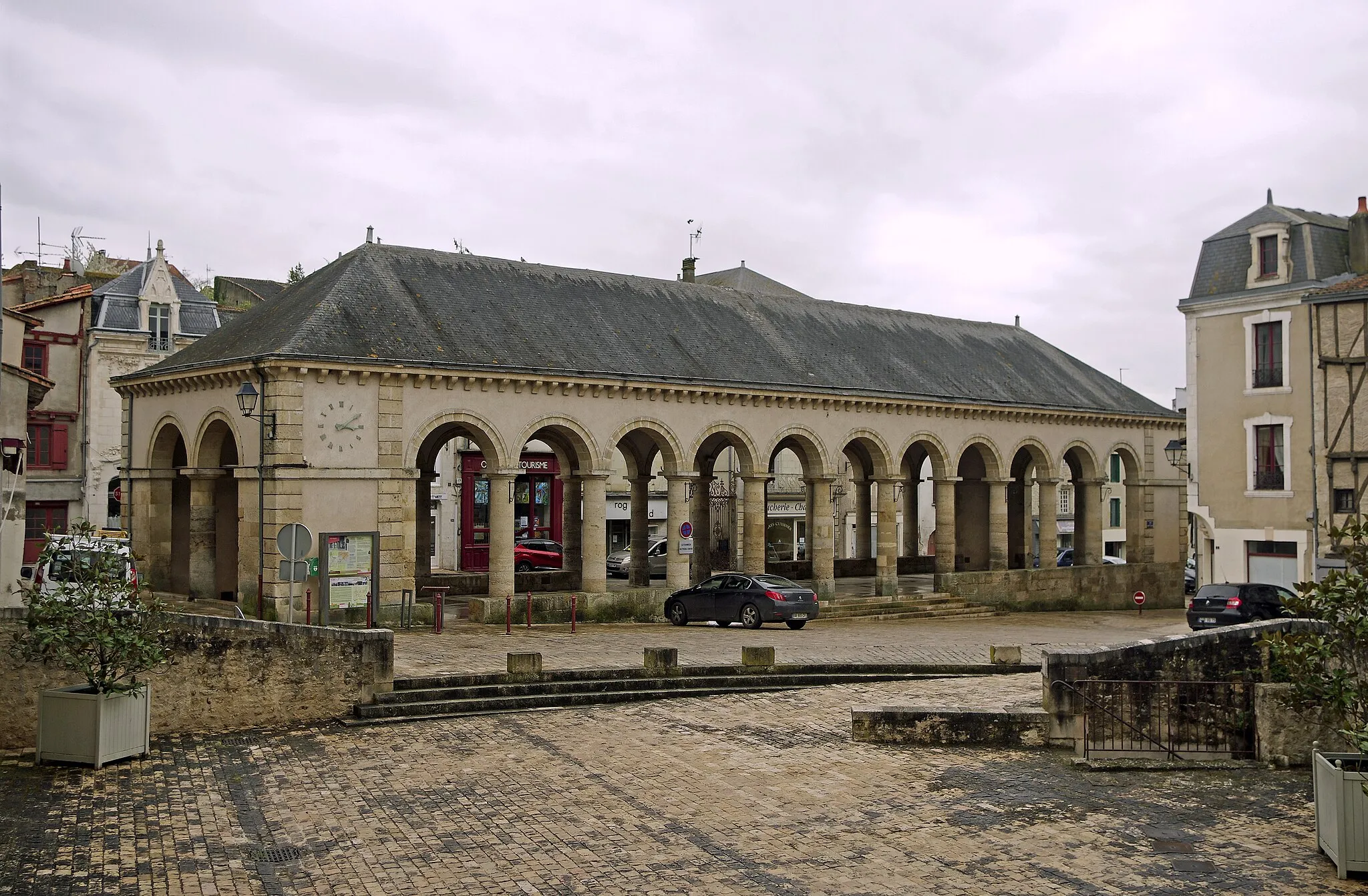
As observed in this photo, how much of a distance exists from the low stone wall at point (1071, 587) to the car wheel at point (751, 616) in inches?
338

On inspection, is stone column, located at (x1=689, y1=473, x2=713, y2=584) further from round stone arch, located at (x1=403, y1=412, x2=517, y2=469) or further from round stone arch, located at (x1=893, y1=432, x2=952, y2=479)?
round stone arch, located at (x1=403, y1=412, x2=517, y2=469)

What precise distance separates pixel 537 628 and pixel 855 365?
12290 millimetres

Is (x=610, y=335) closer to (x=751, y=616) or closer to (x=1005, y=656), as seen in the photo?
(x=751, y=616)

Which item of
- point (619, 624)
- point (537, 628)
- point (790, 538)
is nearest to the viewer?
point (537, 628)

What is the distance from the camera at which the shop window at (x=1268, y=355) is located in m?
28.8

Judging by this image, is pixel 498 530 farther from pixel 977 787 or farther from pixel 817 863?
pixel 817 863

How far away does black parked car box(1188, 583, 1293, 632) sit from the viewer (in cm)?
2316

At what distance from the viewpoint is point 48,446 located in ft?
119

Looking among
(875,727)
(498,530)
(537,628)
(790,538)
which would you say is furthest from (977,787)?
(790,538)

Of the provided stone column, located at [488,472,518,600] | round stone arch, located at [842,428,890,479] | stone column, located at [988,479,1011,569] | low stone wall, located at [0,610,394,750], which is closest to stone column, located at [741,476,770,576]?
round stone arch, located at [842,428,890,479]

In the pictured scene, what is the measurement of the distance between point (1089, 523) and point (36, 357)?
31.6 metres

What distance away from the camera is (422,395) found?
23.5 meters

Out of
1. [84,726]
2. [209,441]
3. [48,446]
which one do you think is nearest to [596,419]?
[209,441]

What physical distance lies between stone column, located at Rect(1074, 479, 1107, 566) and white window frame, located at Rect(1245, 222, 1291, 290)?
8298 millimetres
